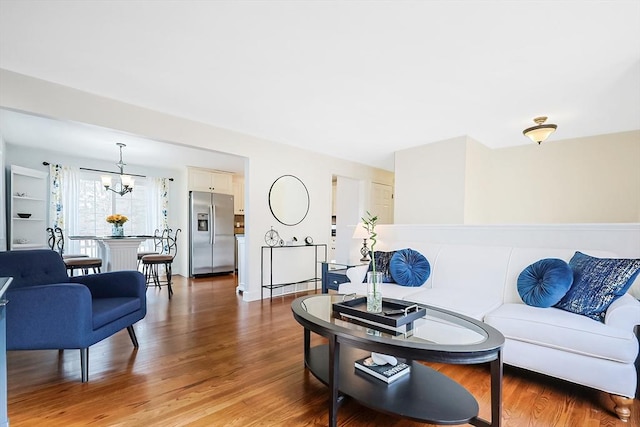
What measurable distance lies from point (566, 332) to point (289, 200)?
3.53 m

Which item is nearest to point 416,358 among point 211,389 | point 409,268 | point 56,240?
point 211,389

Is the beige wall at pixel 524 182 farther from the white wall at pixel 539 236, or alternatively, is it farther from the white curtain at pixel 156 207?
the white curtain at pixel 156 207

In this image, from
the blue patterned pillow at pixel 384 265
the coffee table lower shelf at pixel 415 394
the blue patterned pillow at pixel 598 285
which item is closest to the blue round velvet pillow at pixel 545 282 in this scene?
the blue patterned pillow at pixel 598 285

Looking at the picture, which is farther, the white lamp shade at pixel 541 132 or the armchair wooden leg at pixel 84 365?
the white lamp shade at pixel 541 132

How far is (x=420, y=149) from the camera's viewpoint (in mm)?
4566

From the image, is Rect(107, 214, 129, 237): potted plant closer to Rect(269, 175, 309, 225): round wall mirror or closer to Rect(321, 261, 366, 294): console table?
Rect(269, 175, 309, 225): round wall mirror

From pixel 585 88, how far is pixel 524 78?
2.39 ft

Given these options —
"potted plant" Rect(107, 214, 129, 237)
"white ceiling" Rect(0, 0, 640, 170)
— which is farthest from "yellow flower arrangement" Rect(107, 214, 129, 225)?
"white ceiling" Rect(0, 0, 640, 170)

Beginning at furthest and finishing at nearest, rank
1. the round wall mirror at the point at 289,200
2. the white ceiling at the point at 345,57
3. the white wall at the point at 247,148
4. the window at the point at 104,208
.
A: the window at the point at 104,208 → the round wall mirror at the point at 289,200 → the white wall at the point at 247,148 → the white ceiling at the point at 345,57

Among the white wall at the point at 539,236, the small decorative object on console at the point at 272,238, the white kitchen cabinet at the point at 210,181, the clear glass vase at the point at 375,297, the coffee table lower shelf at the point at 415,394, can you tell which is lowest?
the coffee table lower shelf at the point at 415,394

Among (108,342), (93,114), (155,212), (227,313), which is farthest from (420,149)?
(155,212)

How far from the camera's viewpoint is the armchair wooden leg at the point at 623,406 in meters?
1.67

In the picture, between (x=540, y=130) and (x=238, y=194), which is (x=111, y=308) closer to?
(x=540, y=130)

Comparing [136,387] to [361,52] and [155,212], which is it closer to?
[361,52]
